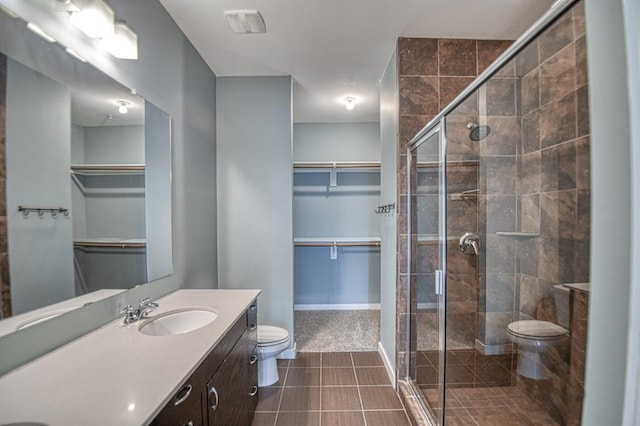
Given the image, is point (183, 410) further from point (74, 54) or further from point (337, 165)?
point (337, 165)

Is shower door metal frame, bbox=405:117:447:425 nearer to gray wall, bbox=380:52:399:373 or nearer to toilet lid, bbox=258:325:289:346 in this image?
gray wall, bbox=380:52:399:373

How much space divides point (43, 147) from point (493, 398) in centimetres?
277

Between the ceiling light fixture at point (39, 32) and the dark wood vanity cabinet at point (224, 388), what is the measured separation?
1366 mm

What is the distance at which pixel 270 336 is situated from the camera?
7.12ft

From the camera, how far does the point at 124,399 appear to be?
2.39 ft

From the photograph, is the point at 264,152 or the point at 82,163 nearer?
the point at 82,163

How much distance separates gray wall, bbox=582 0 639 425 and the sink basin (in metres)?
1.47

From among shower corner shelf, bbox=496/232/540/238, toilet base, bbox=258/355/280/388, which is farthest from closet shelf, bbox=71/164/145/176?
shower corner shelf, bbox=496/232/540/238

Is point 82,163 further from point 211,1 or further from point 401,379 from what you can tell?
point 401,379

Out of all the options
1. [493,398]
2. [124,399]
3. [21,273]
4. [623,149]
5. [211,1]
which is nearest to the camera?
[623,149]

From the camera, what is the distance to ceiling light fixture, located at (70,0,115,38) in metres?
1.13

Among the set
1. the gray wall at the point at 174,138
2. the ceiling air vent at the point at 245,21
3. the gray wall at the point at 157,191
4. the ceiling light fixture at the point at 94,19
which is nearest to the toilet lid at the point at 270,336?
the gray wall at the point at 174,138

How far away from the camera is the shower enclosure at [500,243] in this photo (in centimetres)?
151

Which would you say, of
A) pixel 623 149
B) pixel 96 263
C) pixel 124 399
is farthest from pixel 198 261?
pixel 623 149
